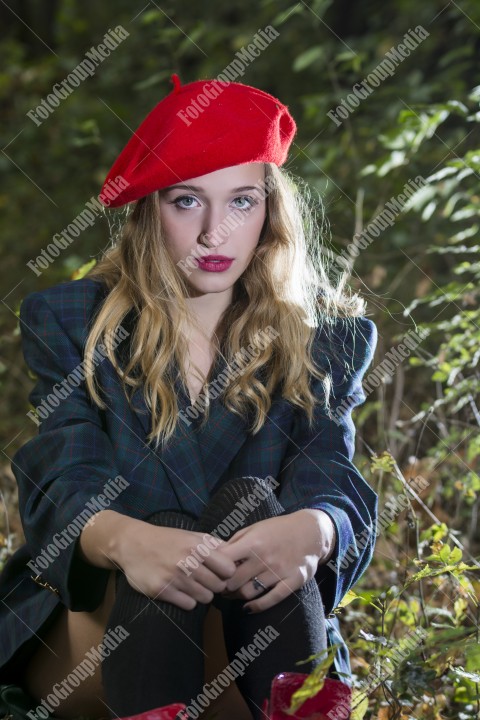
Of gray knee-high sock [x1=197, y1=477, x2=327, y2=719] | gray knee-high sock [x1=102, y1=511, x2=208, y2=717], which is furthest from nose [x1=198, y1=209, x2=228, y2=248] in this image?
gray knee-high sock [x1=102, y1=511, x2=208, y2=717]

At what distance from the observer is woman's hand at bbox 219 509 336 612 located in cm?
170

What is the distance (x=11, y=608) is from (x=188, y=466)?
0.51m

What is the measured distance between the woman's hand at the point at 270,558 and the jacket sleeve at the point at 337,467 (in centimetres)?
13

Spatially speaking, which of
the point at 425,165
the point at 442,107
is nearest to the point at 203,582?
the point at 442,107

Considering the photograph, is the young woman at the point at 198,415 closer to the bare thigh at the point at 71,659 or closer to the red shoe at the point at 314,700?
the bare thigh at the point at 71,659

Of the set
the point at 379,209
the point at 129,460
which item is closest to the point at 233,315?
the point at 129,460

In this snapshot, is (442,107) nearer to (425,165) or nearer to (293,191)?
(293,191)

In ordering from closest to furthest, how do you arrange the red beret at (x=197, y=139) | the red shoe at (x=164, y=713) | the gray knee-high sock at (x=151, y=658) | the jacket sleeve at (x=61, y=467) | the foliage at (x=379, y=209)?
the red shoe at (x=164, y=713) < the gray knee-high sock at (x=151, y=658) < the jacket sleeve at (x=61, y=467) < the red beret at (x=197, y=139) < the foliage at (x=379, y=209)

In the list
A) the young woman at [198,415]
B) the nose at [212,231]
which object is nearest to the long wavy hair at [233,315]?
the young woman at [198,415]

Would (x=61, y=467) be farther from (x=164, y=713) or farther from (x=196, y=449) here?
(x=164, y=713)

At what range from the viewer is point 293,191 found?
2.38 m

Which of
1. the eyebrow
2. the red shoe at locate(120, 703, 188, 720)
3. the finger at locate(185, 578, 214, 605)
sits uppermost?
the eyebrow

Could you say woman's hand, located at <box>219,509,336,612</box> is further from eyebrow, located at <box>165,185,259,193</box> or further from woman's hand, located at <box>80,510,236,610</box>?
eyebrow, located at <box>165,185,259,193</box>

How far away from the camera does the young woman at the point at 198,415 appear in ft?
5.80
